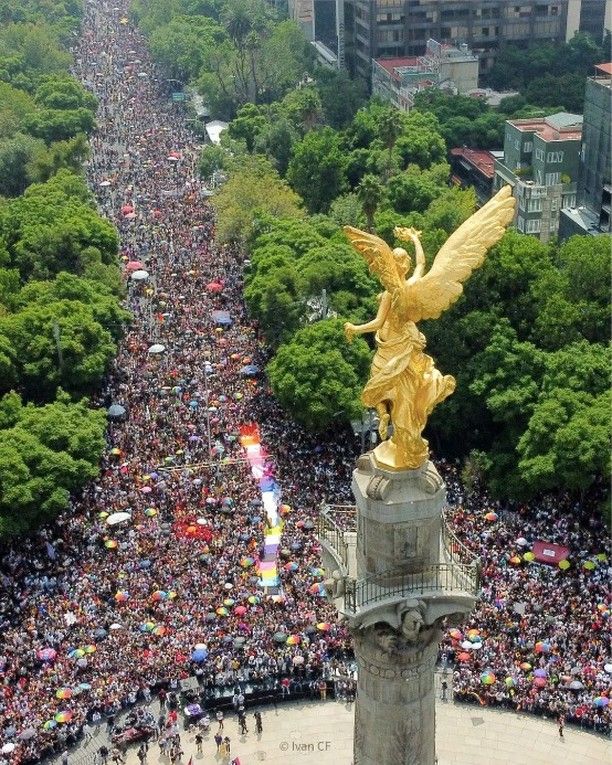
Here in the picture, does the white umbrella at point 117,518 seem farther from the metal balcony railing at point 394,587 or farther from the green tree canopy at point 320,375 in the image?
the metal balcony railing at point 394,587

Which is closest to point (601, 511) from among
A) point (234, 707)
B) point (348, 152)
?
point (234, 707)

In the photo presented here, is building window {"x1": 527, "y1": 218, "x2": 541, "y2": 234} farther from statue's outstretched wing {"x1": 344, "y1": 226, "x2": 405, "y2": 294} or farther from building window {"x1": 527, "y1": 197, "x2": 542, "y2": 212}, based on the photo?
statue's outstretched wing {"x1": 344, "y1": 226, "x2": 405, "y2": 294}

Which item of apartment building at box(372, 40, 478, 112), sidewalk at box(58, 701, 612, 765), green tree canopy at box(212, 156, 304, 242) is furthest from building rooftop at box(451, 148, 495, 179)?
sidewalk at box(58, 701, 612, 765)

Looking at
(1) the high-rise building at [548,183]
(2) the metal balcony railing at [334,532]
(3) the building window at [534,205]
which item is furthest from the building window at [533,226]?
(2) the metal balcony railing at [334,532]

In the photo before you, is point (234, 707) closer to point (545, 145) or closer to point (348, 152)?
point (545, 145)

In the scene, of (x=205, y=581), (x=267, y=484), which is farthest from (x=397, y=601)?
(x=267, y=484)

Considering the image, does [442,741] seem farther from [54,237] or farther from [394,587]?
[54,237]
